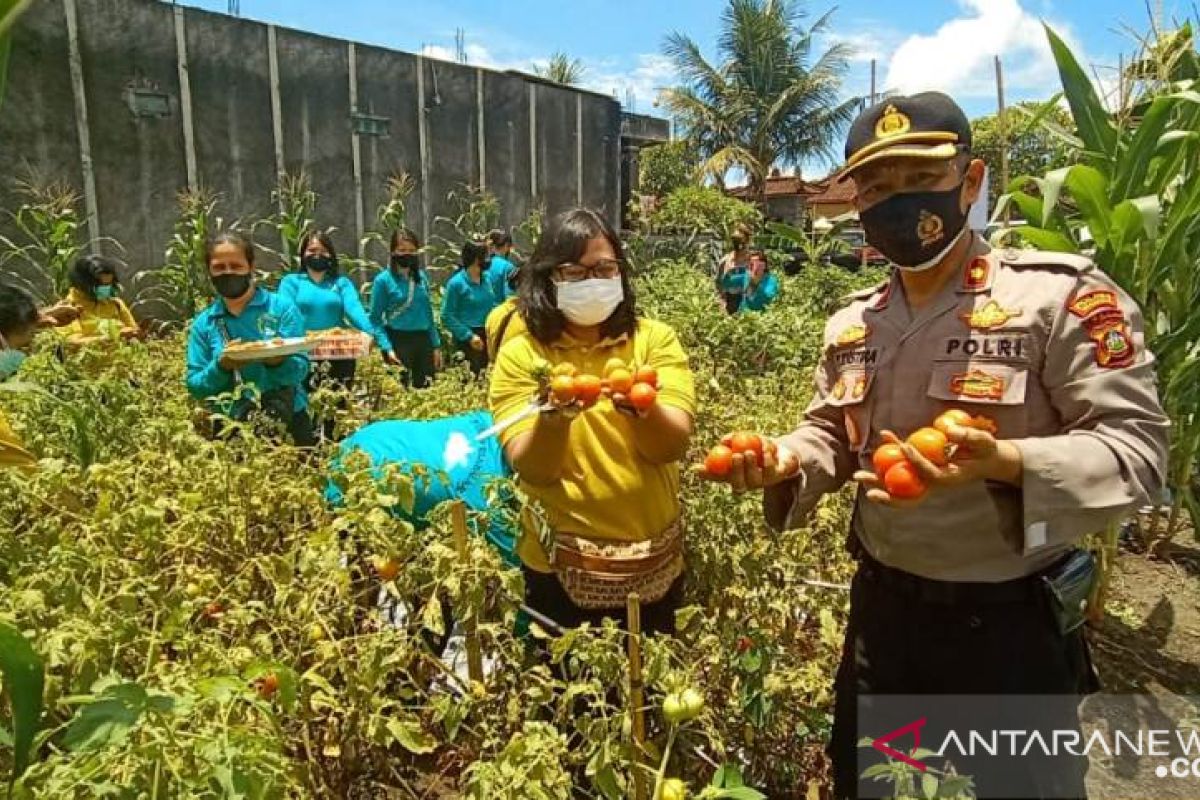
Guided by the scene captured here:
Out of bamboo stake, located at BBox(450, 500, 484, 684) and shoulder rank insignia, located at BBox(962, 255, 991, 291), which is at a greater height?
shoulder rank insignia, located at BBox(962, 255, 991, 291)

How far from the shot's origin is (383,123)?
34.6ft

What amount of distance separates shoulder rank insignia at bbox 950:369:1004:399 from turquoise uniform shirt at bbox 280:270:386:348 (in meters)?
4.02

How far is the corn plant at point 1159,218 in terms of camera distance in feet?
8.00

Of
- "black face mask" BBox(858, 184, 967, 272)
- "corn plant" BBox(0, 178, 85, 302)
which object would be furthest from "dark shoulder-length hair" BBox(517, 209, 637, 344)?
"corn plant" BBox(0, 178, 85, 302)

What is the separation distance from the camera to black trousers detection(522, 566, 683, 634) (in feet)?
6.21

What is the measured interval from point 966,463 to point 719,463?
1.32 feet

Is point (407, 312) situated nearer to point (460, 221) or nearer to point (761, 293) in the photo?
point (761, 293)

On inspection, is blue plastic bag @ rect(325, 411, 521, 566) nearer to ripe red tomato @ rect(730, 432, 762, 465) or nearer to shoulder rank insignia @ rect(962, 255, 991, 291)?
ripe red tomato @ rect(730, 432, 762, 465)

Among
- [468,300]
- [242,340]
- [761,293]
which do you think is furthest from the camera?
[761,293]

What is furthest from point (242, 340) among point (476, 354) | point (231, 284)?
point (476, 354)

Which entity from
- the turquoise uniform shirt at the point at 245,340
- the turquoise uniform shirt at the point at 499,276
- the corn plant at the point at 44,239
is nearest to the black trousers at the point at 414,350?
the turquoise uniform shirt at the point at 499,276

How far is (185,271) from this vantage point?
7570 mm

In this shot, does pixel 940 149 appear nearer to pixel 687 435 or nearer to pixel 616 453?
pixel 687 435

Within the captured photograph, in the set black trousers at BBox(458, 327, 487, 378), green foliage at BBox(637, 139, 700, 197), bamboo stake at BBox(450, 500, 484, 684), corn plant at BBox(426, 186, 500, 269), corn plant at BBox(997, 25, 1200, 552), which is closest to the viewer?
bamboo stake at BBox(450, 500, 484, 684)
